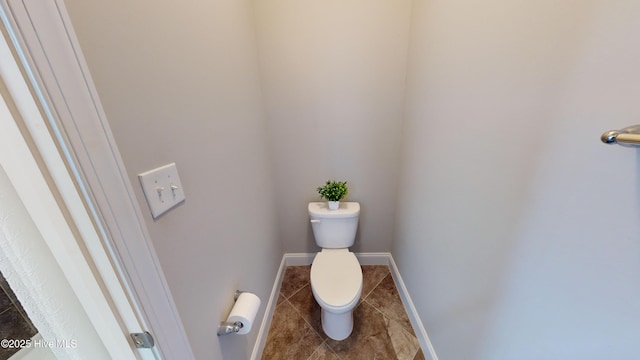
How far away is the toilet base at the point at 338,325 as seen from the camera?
1334 mm

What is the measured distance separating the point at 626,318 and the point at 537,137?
1.37 feet

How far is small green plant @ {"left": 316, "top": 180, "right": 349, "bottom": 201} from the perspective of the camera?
1612 mm

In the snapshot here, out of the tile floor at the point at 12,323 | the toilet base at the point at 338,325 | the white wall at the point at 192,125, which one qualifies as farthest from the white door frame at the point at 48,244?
the toilet base at the point at 338,325

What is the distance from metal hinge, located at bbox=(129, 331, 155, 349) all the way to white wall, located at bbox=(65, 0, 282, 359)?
108 mm

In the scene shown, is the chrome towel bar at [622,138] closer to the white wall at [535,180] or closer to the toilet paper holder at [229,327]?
the white wall at [535,180]

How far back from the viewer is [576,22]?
1.63 ft

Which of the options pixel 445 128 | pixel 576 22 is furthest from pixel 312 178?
pixel 576 22

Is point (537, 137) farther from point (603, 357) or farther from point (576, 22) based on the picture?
point (603, 357)

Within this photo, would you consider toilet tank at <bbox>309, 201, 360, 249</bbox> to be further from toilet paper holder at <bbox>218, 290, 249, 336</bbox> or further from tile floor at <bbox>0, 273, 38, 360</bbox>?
tile floor at <bbox>0, 273, 38, 360</bbox>

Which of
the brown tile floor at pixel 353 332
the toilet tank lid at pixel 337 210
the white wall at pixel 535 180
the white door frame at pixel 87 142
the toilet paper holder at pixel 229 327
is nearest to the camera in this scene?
the white door frame at pixel 87 142

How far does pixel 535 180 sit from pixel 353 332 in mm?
1331

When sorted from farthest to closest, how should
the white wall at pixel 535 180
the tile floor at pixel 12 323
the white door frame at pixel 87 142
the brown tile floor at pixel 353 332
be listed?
the brown tile floor at pixel 353 332
the tile floor at pixel 12 323
the white wall at pixel 535 180
the white door frame at pixel 87 142

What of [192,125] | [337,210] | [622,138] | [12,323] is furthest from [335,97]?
[12,323]

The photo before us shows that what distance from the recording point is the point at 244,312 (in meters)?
0.83
